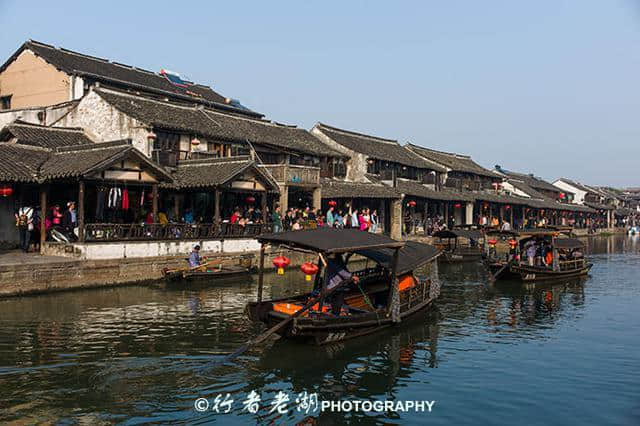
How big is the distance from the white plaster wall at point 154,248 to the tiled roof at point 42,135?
248 inches

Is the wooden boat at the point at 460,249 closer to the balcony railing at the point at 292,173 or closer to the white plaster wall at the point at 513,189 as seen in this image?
the balcony railing at the point at 292,173

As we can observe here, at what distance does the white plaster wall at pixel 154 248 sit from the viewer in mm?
19281

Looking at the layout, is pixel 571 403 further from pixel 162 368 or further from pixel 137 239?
pixel 137 239

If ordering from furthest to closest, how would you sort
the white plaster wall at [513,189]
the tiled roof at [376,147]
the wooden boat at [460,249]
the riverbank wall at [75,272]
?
the white plaster wall at [513,189]
the tiled roof at [376,147]
the wooden boat at [460,249]
the riverbank wall at [75,272]

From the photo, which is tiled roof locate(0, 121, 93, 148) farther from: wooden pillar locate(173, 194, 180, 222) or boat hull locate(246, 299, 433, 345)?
boat hull locate(246, 299, 433, 345)

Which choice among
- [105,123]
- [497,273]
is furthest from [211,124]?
[497,273]

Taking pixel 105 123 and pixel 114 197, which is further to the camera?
pixel 105 123

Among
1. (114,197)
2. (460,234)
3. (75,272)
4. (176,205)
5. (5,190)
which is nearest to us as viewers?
(75,272)

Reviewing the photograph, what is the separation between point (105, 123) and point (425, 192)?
73.2 feet

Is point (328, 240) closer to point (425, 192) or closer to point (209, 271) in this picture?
point (209, 271)

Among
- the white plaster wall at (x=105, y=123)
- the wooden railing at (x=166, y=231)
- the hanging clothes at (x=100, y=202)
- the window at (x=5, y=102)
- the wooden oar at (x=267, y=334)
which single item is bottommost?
the wooden oar at (x=267, y=334)

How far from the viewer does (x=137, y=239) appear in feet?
67.8

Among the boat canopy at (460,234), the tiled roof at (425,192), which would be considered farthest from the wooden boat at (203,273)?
the tiled roof at (425,192)

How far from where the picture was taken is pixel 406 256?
1580cm
